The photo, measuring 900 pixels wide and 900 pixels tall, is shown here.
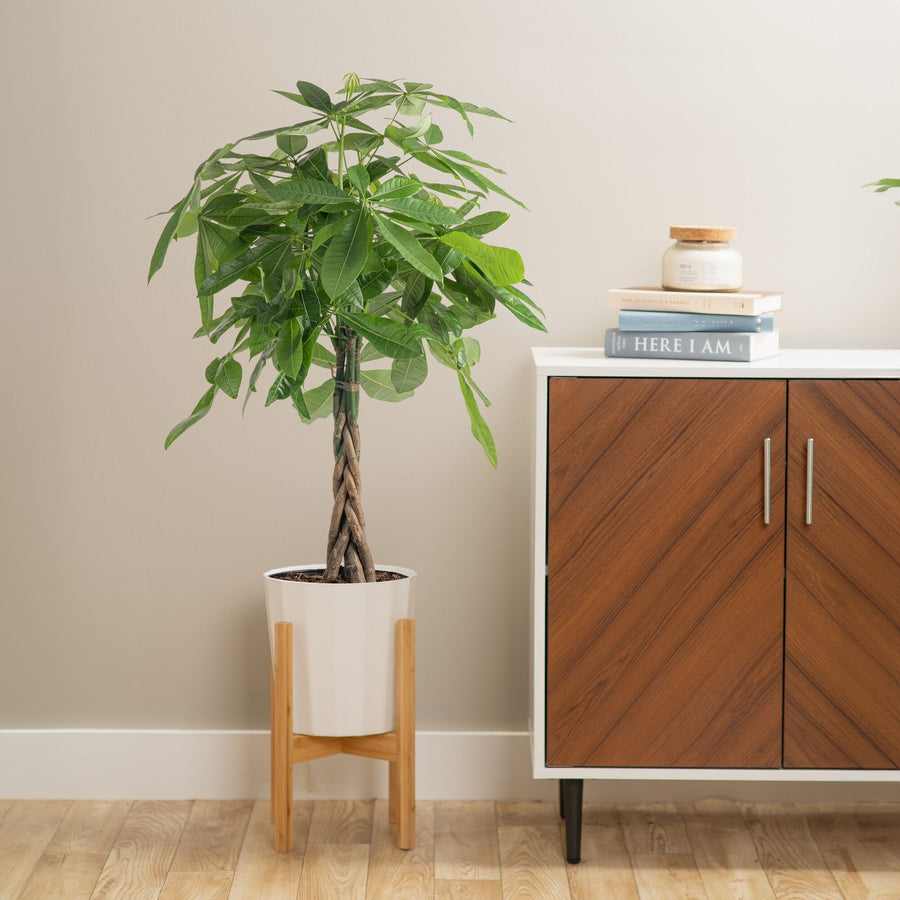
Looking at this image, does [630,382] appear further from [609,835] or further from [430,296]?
[609,835]

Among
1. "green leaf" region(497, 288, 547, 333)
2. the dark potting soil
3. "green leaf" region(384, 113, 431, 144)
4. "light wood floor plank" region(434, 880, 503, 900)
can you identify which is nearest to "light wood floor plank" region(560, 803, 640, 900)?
"light wood floor plank" region(434, 880, 503, 900)

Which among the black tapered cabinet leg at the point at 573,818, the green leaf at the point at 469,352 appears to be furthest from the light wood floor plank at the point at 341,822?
the green leaf at the point at 469,352

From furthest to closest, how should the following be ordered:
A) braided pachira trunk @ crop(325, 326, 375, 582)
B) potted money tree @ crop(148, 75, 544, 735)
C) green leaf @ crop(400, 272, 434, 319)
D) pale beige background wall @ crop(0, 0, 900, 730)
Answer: pale beige background wall @ crop(0, 0, 900, 730) < braided pachira trunk @ crop(325, 326, 375, 582) < green leaf @ crop(400, 272, 434, 319) < potted money tree @ crop(148, 75, 544, 735)

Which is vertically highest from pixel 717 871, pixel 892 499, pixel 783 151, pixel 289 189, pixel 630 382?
pixel 783 151

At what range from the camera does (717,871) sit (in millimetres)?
2262

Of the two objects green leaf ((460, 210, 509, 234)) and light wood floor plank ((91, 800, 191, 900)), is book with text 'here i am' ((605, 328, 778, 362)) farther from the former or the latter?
light wood floor plank ((91, 800, 191, 900))

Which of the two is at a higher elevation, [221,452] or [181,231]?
[181,231]

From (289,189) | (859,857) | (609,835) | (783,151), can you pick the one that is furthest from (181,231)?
(859,857)

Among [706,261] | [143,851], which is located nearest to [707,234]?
[706,261]

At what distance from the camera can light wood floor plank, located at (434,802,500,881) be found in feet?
7.39

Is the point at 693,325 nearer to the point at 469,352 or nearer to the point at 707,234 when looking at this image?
the point at 707,234

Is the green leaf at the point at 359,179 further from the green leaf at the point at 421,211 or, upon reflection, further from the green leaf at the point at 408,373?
the green leaf at the point at 408,373

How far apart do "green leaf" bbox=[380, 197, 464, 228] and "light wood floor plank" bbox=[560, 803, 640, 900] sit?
1.25 meters

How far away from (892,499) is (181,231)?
4.49 feet
